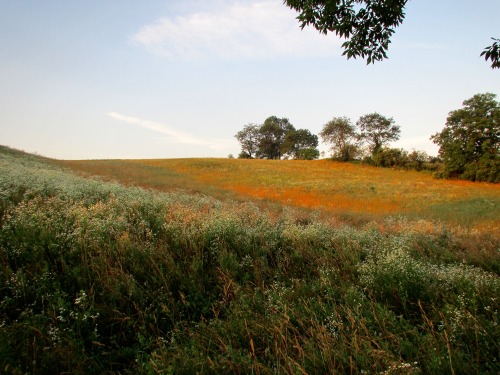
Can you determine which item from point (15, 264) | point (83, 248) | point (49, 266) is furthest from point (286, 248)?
point (15, 264)

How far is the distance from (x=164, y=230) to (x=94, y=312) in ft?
9.31

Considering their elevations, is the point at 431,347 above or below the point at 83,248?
below

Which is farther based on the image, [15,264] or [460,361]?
[15,264]

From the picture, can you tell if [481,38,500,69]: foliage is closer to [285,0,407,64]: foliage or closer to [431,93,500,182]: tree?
[285,0,407,64]: foliage

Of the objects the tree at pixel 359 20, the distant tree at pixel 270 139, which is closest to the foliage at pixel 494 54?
the tree at pixel 359 20

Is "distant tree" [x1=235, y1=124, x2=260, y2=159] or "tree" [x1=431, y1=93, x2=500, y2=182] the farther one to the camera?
"distant tree" [x1=235, y1=124, x2=260, y2=159]

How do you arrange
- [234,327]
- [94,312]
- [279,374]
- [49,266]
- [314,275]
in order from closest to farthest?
[279,374] < [234,327] < [94,312] < [49,266] < [314,275]

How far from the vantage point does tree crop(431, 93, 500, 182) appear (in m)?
37.3

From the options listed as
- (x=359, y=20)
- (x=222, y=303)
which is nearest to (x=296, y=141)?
(x=359, y=20)

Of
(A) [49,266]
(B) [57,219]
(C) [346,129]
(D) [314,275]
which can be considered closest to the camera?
(A) [49,266]

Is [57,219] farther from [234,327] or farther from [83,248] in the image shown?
[234,327]

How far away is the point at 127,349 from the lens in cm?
305

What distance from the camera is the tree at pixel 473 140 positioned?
123 ft

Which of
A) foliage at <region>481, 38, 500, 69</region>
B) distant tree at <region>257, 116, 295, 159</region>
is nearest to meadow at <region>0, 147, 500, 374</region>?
foliage at <region>481, 38, 500, 69</region>
